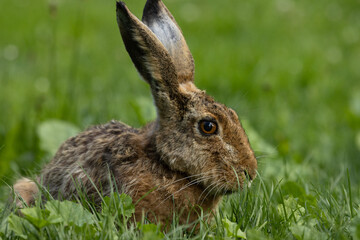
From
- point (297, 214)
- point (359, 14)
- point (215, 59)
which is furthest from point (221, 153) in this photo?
point (359, 14)

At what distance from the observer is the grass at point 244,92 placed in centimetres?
354

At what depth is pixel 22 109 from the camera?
665cm

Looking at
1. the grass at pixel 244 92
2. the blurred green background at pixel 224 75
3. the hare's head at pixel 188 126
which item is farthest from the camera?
the blurred green background at pixel 224 75

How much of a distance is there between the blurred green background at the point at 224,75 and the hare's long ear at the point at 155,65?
120cm

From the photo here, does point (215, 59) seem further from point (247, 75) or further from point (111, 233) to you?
point (111, 233)

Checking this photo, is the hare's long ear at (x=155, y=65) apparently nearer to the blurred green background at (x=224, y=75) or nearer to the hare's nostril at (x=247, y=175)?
the hare's nostril at (x=247, y=175)

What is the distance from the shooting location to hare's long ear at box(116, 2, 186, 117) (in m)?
3.80

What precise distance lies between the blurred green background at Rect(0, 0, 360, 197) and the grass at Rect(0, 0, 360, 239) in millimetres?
21

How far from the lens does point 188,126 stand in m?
3.90

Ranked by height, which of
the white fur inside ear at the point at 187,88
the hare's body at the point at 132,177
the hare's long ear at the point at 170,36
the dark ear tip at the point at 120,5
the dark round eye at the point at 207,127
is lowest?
the hare's body at the point at 132,177

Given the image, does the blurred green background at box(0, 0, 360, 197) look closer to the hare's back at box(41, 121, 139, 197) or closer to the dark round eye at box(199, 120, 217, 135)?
the hare's back at box(41, 121, 139, 197)

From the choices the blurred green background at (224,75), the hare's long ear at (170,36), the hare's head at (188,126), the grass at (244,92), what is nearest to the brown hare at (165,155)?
the hare's head at (188,126)

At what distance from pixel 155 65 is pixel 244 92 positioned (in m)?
3.63

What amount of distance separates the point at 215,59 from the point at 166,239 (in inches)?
225
